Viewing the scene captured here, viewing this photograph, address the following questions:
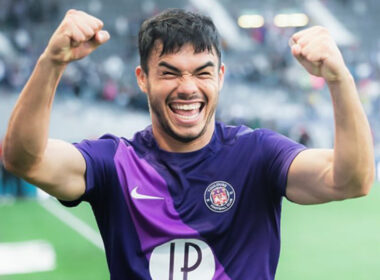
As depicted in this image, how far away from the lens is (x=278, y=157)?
107 inches

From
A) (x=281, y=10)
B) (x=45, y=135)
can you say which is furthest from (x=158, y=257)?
(x=281, y=10)

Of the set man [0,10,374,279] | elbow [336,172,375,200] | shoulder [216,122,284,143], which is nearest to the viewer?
elbow [336,172,375,200]

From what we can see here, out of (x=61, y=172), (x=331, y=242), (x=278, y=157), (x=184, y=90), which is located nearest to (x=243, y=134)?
(x=278, y=157)

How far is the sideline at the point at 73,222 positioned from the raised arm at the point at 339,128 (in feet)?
22.0

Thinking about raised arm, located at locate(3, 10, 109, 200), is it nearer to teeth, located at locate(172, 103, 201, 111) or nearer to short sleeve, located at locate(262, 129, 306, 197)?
teeth, located at locate(172, 103, 201, 111)

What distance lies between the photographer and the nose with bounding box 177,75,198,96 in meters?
2.72

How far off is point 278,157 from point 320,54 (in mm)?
562

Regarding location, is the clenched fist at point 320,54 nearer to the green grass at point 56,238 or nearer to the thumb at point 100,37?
the thumb at point 100,37

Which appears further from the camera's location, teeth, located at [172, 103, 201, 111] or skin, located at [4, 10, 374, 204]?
teeth, located at [172, 103, 201, 111]

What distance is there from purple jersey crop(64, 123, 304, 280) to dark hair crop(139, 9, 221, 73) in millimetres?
433

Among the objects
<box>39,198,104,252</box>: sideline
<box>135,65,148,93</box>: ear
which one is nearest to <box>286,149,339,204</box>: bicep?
<box>135,65,148,93</box>: ear

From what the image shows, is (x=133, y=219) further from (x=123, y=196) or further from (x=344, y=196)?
(x=344, y=196)

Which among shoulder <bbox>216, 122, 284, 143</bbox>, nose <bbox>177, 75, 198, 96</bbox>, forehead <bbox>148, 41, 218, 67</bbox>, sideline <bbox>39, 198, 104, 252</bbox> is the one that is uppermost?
forehead <bbox>148, 41, 218, 67</bbox>

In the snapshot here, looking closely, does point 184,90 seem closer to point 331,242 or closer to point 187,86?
point 187,86
